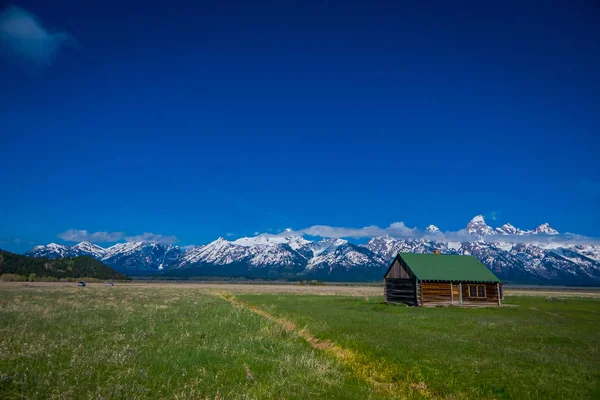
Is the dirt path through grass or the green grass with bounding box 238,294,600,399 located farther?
the dirt path through grass

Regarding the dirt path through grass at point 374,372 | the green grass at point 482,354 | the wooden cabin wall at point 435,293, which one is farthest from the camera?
the wooden cabin wall at point 435,293

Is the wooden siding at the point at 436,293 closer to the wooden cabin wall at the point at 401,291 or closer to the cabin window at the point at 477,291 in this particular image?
the wooden cabin wall at the point at 401,291

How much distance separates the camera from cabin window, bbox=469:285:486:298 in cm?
5569

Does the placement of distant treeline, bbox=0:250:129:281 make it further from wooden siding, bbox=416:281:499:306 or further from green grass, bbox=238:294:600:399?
green grass, bbox=238:294:600:399

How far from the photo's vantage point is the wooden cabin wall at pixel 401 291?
55.2 meters

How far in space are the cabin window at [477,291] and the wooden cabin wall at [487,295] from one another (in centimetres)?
46

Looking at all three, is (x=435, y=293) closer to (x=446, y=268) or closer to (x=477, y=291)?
(x=446, y=268)

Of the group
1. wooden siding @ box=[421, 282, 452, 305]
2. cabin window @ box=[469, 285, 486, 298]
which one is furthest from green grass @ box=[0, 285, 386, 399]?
cabin window @ box=[469, 285, 486, 298]

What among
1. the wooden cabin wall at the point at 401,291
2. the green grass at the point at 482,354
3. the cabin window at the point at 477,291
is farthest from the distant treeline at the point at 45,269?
the green grass at the point at 482,354

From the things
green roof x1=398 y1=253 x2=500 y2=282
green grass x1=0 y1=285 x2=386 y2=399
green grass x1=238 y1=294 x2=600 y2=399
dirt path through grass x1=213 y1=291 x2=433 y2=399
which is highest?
green roof x1=398 y1=253 x2=500 y2=282

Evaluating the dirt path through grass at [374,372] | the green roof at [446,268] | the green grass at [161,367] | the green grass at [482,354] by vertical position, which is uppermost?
the green roof at [446,268]

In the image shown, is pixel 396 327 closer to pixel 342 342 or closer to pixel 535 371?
pixel 342 342

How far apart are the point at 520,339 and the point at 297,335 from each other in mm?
14577

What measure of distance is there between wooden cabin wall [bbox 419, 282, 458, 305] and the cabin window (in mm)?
2789
